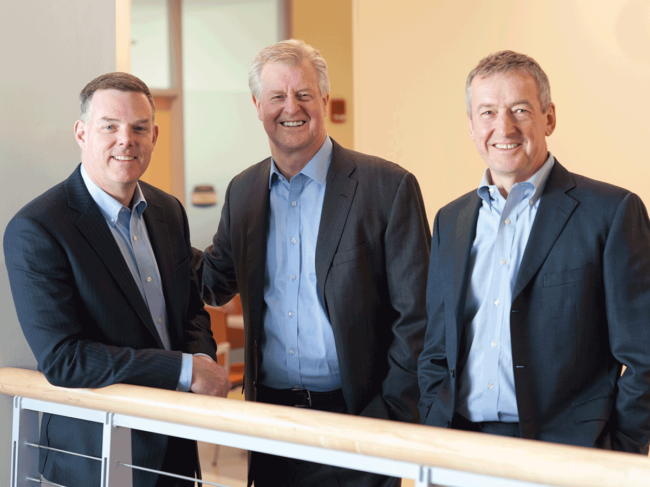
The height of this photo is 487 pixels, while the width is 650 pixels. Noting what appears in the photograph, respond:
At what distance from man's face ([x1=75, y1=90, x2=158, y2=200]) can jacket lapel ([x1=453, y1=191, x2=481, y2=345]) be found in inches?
35.4

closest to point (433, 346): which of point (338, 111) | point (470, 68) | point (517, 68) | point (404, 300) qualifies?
point (404, 300)

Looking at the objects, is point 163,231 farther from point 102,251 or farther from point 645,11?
point 645,11

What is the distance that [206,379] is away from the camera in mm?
1743

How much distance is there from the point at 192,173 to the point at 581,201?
19.6ft

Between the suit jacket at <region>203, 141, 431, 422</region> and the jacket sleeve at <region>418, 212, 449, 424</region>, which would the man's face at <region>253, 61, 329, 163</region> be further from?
the jacket sleeve at <region>418, 212, 449, 424</region>

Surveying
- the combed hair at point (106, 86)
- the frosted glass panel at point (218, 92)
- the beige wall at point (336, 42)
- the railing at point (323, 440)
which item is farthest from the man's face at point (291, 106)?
the frosted glass panel at point (218, 92)

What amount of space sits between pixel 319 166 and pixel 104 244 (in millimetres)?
786

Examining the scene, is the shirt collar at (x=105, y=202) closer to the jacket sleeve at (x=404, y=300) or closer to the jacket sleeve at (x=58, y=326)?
the jacket sleeve at (x=58, y=326)

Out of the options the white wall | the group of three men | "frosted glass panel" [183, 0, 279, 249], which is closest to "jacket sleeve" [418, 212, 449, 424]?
the group of three men

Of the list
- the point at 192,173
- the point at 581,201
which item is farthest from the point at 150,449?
the point at 192,173

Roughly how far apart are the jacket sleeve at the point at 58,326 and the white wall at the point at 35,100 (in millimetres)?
418

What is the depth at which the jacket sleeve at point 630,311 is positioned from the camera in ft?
5.14

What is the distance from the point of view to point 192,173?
7203 millimetres

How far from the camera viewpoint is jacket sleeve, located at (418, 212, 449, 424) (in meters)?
1.86
